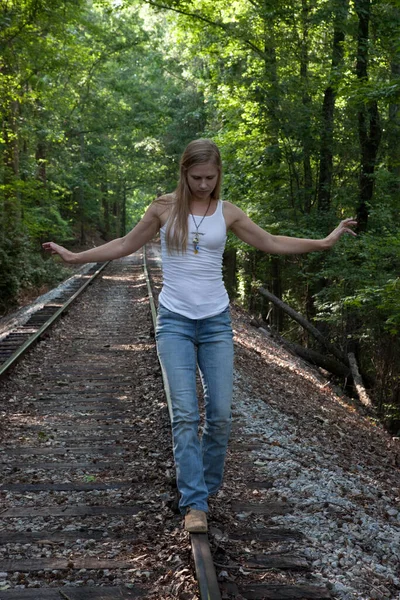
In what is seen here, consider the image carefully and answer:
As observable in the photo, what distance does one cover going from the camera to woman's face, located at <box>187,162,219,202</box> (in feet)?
11.1

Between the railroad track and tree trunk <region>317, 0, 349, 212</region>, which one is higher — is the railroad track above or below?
below

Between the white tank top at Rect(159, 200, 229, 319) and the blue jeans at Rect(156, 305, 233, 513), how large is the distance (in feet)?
0.21

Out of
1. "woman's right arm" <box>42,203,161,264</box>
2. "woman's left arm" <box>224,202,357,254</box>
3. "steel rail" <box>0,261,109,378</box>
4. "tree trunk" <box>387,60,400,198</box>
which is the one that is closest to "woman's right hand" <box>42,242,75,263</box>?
"woman's right arm" <box>42,203,161,264</box>

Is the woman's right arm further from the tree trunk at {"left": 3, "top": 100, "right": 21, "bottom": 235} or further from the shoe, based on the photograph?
the tree trunk at {"left": 3, "top": 100, "right": 21, "bottom": 235}

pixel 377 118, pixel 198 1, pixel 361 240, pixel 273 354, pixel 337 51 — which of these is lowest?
pixel 273 354

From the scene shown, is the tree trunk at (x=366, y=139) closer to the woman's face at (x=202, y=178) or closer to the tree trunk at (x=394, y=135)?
the tree trunk at (x=394, y=135)

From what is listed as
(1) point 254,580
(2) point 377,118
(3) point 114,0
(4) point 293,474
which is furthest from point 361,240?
(3) point 114,0

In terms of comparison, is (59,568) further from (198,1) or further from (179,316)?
(198,1)

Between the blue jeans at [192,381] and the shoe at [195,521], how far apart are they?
0.16 ft

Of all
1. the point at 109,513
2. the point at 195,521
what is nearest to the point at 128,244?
the point at 195,521

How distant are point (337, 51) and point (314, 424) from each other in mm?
10303

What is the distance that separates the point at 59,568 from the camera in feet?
10.7

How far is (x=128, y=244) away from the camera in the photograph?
364cm

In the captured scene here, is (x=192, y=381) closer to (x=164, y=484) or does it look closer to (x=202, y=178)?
(x=202, y=178)
